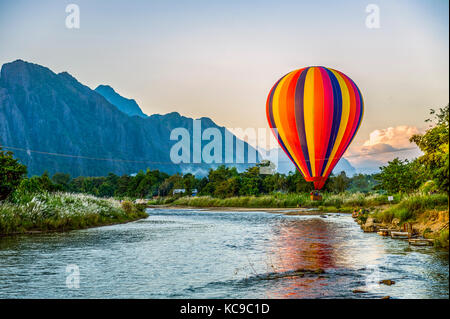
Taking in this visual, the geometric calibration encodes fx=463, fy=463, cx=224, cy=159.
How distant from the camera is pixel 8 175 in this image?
25547 millimetres

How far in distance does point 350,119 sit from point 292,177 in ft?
135

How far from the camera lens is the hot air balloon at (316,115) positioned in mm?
34938

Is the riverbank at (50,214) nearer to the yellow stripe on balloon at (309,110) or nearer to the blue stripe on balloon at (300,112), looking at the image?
the blue stripe on balloon at (300,112)

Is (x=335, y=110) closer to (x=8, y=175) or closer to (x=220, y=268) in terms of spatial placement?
(x=8, y=175)

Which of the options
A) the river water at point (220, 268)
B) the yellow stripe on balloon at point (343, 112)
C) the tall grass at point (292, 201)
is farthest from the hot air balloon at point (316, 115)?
the river water at point (220, 268)

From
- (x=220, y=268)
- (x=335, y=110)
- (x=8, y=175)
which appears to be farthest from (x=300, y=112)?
(x=220, y=268)

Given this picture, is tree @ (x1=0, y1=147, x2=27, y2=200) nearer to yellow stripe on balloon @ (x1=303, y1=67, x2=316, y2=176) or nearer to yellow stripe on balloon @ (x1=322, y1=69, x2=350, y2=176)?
yellow stripe on balloon @ (x1=303, y1=67, x2=316, y2=176)

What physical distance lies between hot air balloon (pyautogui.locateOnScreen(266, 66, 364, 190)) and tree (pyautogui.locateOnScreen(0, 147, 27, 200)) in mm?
19778

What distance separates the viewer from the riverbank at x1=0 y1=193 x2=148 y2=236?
23.7m

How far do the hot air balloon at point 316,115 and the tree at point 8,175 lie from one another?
1978 centimetres

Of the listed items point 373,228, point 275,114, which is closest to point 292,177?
point 275,114

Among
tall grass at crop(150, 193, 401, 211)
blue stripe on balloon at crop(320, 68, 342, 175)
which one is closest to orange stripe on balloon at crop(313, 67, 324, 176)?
blue stripe on balloon at crop(320, 68, 342, 175)

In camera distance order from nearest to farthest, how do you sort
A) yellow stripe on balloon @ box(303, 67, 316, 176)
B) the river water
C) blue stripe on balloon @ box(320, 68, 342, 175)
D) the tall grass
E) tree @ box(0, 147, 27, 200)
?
the river water → tree @ box(0, 147, 27, 200) → blue stripe on balloon @ box(320, 68, 342, 175) → yellow stripe on balloon @ box(303, 67, 316, 176) → the tall grass
